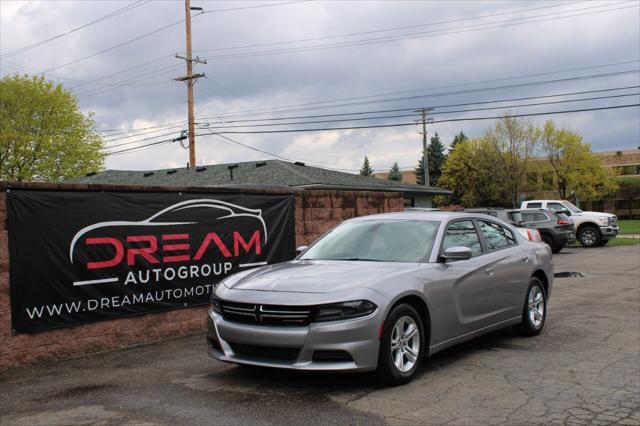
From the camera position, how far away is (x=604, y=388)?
5.44 metres

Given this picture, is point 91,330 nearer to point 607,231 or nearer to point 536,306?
point 536,306

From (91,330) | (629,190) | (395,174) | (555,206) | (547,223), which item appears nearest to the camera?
(91,330)

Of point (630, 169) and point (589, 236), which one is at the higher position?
point (630, 169)

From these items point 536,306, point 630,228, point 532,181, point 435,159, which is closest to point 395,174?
point 435,159

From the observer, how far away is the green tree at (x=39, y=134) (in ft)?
141

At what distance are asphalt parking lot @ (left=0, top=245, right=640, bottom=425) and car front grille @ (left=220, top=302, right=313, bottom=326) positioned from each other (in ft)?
1.97

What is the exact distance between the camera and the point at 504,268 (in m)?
7.14

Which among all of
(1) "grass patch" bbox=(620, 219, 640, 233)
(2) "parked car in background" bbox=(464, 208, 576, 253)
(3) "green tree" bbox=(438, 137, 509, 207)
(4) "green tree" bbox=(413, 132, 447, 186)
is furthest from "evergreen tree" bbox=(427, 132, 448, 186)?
(2) "parked car in background" bbox=(464, 208, 576, 253)

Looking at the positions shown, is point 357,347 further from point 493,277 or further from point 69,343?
point 69,343

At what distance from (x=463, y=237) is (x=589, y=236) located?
835 inches

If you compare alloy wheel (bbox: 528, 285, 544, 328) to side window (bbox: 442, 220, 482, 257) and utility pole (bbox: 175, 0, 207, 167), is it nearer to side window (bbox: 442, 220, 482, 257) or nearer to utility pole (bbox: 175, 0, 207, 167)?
side window (bbox: 442, 220, 482, 257)

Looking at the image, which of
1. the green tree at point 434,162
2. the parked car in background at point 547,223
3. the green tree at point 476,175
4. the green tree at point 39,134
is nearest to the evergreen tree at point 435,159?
the green tree at point 434,162

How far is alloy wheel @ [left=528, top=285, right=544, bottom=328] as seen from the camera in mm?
7691

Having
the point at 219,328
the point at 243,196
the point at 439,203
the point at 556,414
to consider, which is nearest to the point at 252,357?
the point at 219,328
